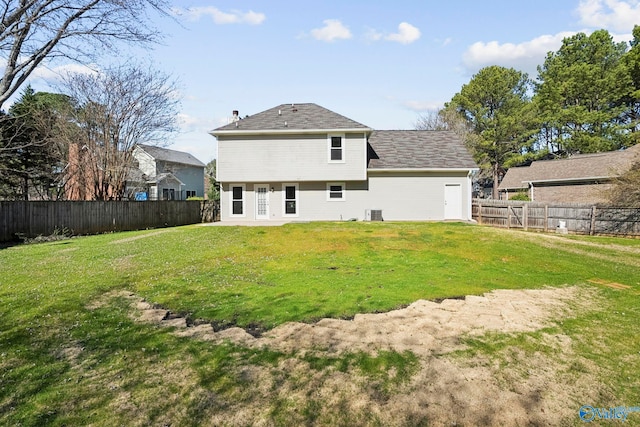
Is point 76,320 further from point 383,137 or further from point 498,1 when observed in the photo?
point 383,137

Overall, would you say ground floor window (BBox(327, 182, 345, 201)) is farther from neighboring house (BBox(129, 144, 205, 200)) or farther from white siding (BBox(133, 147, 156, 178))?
white siding (BBox(133, 147, 156, 178))

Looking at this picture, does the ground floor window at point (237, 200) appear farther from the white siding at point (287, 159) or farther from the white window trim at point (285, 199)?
the white window trim at point (285, 199)

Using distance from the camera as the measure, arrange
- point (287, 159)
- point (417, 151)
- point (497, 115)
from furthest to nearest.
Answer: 1. point (497, 115)
2. point (417, 151)
3. point (287, 159)

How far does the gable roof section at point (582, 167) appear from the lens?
82.5 feet

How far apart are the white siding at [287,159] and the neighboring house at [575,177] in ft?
55.0

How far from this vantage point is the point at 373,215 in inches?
842

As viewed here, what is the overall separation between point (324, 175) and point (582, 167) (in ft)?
70.0

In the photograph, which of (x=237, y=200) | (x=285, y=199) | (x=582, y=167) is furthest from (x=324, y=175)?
(x=582, y=167)

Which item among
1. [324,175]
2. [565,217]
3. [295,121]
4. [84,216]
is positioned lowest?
[565,217]

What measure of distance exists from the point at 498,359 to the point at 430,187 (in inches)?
727

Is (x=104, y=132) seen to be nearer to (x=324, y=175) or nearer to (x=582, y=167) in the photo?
(x=324, y=175)

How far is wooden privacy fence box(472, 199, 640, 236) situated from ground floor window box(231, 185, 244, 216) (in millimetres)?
15375

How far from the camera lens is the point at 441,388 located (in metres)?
3.69

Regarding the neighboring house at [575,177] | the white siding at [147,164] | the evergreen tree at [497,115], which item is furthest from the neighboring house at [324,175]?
the evergreen tree at [497,115]
